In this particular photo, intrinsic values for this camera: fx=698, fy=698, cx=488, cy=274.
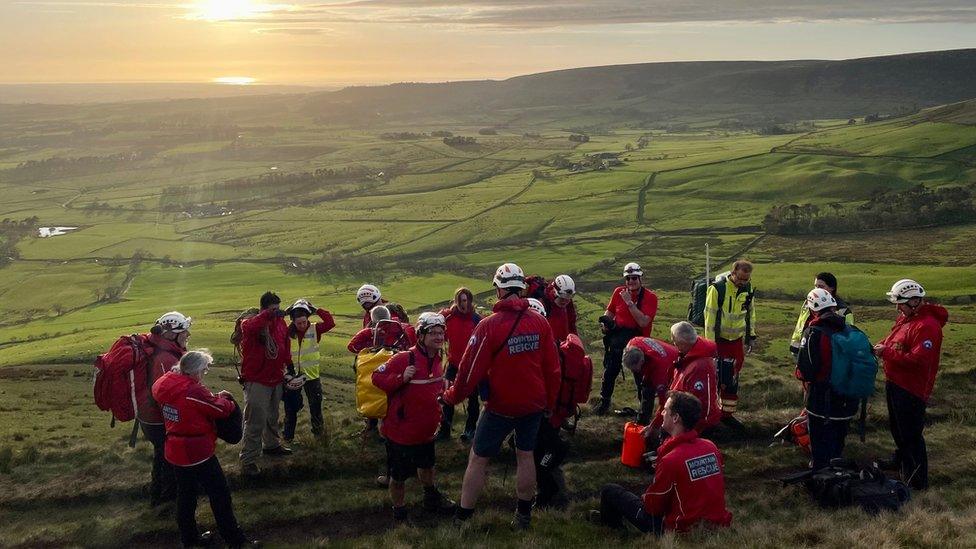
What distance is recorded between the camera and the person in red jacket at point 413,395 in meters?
9.06

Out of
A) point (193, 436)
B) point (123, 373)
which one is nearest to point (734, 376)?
point (193, 436)

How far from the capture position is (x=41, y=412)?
71.1 ft

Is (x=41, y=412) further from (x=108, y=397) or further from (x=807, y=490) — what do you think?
(x=807, y=490)

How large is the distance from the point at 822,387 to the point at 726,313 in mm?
2979

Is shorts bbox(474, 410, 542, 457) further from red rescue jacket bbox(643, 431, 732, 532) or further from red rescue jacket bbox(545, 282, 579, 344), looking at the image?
red rescue jacket bbox(545, 282, 579, 344)

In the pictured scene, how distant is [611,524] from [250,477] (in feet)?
19.9

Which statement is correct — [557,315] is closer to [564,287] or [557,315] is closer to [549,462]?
[564,287]

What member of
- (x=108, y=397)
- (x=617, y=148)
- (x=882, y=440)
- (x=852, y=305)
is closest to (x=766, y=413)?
(x=882, y=440)

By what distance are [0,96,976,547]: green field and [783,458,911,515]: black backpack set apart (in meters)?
0.30

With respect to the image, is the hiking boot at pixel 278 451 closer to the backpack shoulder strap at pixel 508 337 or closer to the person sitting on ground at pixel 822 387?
the backpack shoulder strap at pixel 508 337


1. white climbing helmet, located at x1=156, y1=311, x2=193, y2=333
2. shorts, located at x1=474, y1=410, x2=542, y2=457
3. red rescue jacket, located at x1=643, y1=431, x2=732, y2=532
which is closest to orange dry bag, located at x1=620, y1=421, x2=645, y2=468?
shorts, located at x1=474, y1=410, x2=542, y2=457

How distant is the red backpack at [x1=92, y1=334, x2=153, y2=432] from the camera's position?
405 inches

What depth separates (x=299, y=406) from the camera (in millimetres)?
13508

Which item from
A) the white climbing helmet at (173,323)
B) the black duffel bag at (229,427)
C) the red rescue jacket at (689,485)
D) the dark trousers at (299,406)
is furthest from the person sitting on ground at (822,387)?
the white climbing helmet at (173,323)
